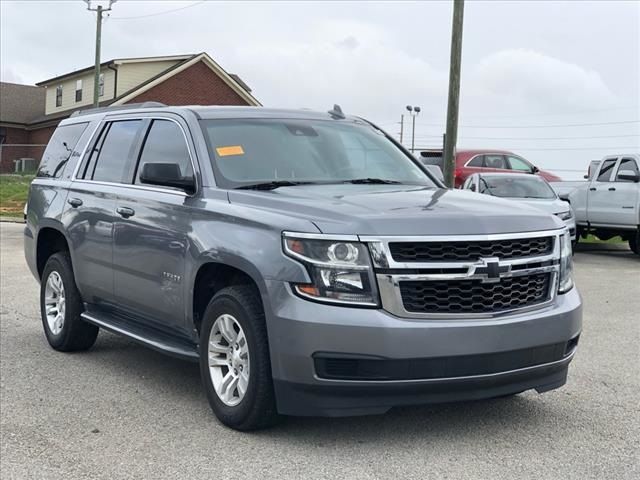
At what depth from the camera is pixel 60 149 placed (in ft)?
24.5

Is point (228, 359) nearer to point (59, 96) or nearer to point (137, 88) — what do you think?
point (137, 88)

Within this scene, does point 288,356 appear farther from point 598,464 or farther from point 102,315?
point 102,315

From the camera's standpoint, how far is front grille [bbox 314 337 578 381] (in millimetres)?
4098

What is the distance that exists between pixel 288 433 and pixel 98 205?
2.58 metres

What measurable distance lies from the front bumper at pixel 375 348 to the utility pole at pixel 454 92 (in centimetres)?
1140

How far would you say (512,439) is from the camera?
4.56 meters

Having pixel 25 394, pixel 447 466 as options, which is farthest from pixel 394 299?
pixel 25 394

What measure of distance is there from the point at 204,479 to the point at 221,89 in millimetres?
37572

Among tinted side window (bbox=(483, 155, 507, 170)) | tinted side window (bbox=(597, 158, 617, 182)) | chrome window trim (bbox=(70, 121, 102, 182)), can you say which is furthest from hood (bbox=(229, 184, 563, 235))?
tinted side window (bbox=(483, 155, 507, 170))

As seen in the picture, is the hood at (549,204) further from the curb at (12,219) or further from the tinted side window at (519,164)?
the curb at (12,219)

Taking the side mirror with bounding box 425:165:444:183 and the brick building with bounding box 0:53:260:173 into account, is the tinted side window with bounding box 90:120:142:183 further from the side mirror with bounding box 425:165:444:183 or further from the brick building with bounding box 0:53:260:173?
the brick building with bounding box 0:53:260:173

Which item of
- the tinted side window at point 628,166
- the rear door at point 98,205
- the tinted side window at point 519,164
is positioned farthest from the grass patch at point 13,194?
the rear door at point 98,205

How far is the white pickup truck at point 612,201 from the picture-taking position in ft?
52.0

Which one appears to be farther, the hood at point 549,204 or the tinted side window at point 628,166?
the tinted side window at point 628,166
